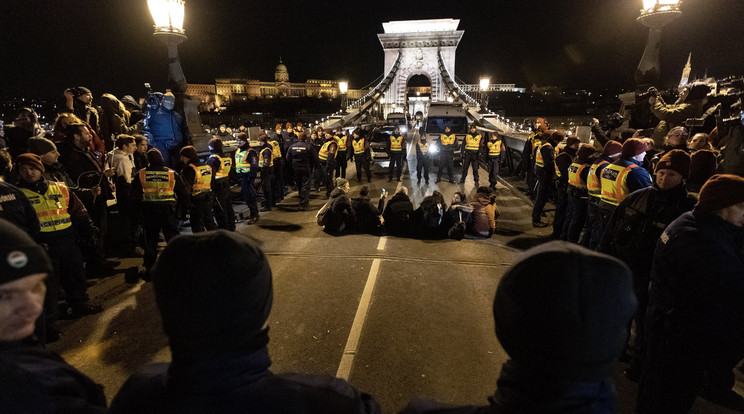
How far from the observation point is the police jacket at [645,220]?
3.25m

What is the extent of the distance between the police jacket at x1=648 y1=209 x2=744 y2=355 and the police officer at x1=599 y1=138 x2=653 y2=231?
6.58 ft

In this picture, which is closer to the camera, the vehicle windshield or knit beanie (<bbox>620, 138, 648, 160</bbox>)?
knit beanie (<bbox>620, 138, 648, 160</bbox>)

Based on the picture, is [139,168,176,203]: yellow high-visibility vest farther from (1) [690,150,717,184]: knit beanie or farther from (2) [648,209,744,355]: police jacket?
(1) [690,150,717,184]: knit beanie

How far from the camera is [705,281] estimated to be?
237cm

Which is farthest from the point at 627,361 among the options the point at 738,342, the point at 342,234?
the point at 342,234

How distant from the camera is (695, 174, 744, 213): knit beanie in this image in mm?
2340

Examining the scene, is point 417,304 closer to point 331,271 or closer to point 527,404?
point 331,271

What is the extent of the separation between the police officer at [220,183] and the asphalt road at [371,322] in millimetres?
1243

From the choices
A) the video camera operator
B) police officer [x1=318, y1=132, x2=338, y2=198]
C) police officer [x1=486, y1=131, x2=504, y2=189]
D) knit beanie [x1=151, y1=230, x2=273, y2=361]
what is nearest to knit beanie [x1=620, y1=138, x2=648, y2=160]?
the video camera operator

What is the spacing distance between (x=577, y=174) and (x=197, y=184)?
6.54m

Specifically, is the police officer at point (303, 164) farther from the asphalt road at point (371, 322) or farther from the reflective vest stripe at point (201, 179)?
the reflective vest stripe at point (201, 179)

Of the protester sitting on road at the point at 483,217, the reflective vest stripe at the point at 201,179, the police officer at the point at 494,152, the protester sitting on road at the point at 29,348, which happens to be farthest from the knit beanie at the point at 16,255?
the police officer at the point at 494,152

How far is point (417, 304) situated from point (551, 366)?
11.8 feet

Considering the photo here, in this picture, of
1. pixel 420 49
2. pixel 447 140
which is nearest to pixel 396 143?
pixel 447 140
